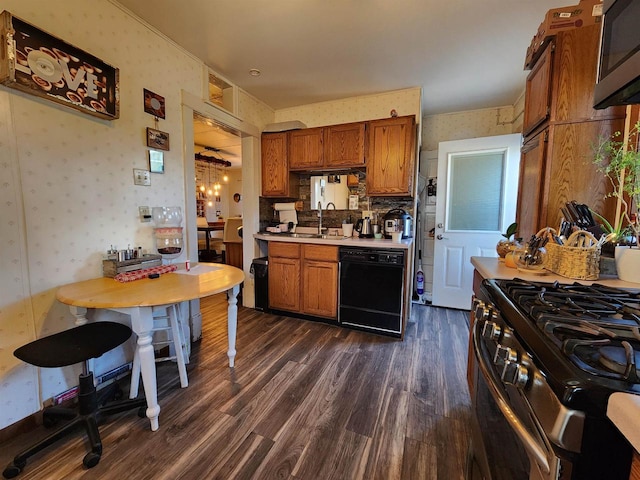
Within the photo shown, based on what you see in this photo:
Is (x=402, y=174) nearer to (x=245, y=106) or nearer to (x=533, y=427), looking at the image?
(x=245, y=106)

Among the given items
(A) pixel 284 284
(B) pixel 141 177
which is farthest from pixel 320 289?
(B) pixel 141 177

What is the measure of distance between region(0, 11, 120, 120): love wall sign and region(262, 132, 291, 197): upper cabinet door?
1772 millimetres

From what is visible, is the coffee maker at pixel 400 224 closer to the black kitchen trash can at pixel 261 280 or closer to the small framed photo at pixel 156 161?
the black kitchen trash can at pixel 261 280

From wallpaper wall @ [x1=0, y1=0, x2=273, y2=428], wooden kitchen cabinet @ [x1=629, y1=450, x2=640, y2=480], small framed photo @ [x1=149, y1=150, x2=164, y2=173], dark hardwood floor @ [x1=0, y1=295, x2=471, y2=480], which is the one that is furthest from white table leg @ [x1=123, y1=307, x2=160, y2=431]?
wooden kitchen cabinet @ [x1=629, y1=450, x2=640, y2=480]

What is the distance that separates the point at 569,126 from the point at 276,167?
8.97 ft

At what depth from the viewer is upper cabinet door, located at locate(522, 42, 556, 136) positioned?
1.49m

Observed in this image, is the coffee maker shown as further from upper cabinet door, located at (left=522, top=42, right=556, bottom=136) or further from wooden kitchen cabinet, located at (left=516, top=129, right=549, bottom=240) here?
upper cabinet door, located at (left=522, top=42, right=556, bottom=136)

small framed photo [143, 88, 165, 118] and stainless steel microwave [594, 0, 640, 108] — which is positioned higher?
small framed photo [143, 88, 165, 118]

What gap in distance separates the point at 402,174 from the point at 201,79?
2.18m

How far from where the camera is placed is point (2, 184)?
138 centimetres

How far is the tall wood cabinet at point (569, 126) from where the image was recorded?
140 cm

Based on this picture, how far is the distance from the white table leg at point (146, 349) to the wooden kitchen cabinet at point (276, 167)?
7.48ft

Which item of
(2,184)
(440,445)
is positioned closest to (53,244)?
(2,184)

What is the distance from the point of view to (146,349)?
1.41m
